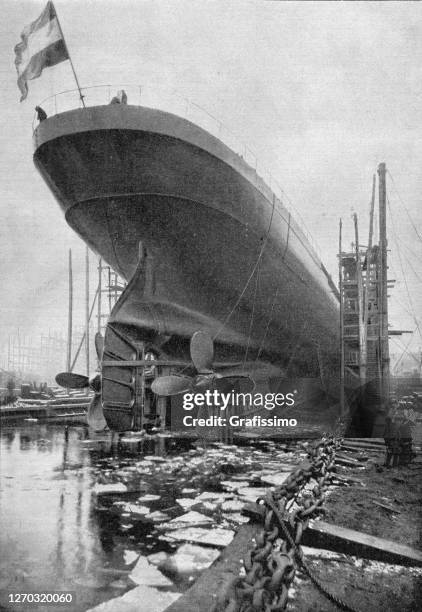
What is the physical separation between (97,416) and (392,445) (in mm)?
4430

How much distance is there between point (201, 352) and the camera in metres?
6.39

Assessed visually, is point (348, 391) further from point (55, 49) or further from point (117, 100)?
point (55, 49)

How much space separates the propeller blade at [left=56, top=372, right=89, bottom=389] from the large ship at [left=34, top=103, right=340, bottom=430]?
639 millimetres

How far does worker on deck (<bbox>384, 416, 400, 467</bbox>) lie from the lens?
4.58 metres

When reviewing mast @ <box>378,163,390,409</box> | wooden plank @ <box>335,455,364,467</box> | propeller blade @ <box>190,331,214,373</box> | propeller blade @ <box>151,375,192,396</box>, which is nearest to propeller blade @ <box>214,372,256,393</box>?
propeller blade @ <box>190,331,214,373</box>

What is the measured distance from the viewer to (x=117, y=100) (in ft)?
21.5

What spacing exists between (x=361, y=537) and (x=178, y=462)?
304 centimetres

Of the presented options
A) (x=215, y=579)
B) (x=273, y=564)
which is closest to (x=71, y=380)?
(x=215, y=579)

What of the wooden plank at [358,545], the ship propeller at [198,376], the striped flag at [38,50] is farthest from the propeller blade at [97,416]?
the wooden plank at [358,545]

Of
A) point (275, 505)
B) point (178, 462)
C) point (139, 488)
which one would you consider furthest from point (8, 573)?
point (178, 462)

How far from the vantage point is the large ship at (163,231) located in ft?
21.6

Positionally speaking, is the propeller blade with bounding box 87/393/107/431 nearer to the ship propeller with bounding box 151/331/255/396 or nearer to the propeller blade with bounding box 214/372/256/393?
the ship propeller with bounding box 151/331/255/396

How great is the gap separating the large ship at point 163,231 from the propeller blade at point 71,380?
2.10 ft

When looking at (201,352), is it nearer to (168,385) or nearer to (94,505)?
(168,385)
